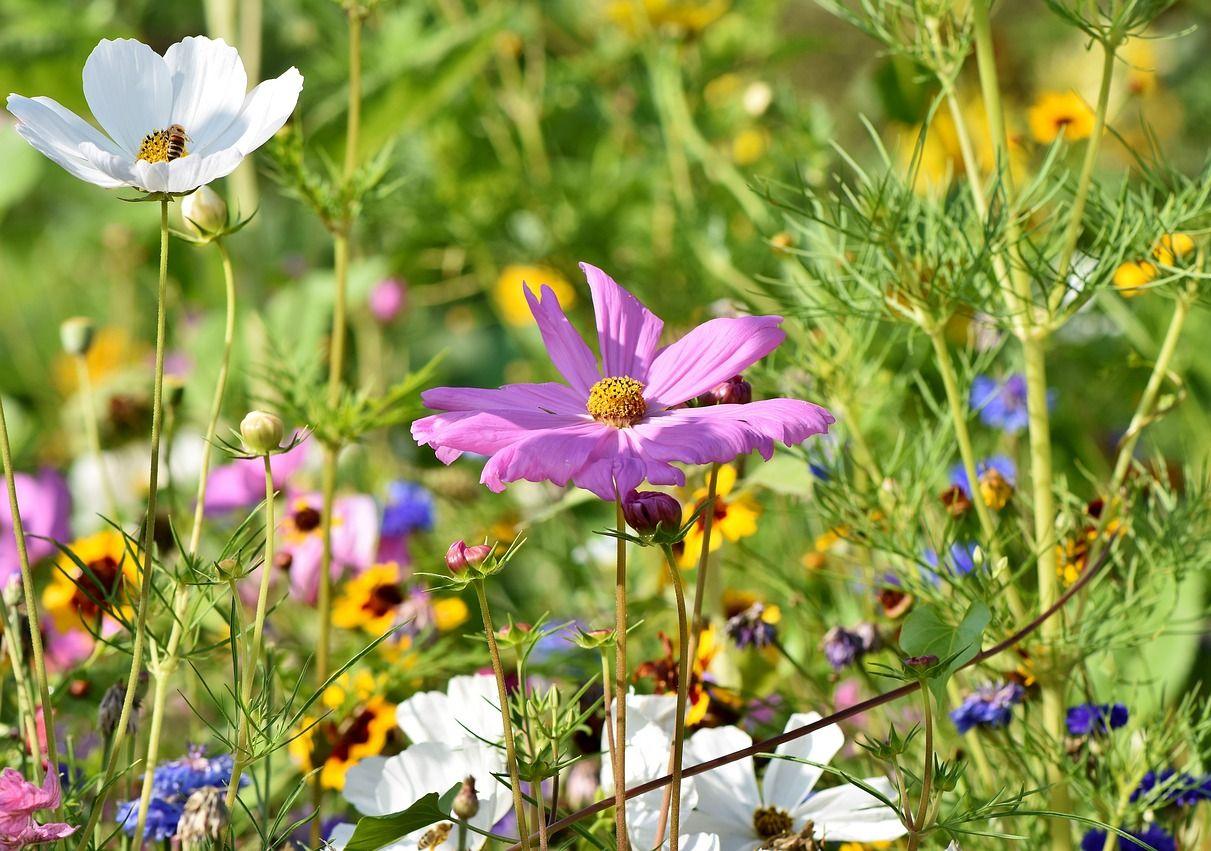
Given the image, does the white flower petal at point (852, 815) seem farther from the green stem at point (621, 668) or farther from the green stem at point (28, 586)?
the green stem at point (28, 586)

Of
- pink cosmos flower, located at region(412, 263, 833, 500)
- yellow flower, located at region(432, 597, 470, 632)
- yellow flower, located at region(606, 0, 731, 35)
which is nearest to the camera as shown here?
pink cosmos flower, located at region(412, 263, 833, 500)

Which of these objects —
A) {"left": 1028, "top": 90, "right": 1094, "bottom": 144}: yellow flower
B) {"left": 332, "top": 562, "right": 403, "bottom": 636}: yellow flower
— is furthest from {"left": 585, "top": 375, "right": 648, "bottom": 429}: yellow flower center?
{"left": 1028, "top": 90, "right": 1094, "bottom": 144}: yellow flower

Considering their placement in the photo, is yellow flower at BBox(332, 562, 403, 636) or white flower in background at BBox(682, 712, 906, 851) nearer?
white flower in background at BBox(682, 712, 906, 851)

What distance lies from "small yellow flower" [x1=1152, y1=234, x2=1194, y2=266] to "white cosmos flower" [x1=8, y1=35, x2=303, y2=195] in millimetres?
370

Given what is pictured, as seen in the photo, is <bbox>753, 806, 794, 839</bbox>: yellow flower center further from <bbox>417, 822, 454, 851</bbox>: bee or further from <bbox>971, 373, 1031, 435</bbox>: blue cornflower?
<bbox>971, 373, 1031, 435</bbox>: blue cornflower

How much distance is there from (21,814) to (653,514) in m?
0.21

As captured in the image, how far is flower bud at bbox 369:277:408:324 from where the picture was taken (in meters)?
1.30

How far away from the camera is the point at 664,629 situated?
27.6 inches

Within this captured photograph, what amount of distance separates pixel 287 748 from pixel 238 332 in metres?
0.71

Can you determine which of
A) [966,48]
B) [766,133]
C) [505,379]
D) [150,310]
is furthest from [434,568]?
[150,310]

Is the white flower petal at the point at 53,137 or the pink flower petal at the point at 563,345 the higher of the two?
the white flower petal at the point at 53,137

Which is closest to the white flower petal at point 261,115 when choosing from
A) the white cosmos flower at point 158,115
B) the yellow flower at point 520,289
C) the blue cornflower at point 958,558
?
the white cosmos flower at point 158,115

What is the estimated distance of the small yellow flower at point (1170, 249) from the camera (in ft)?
1.78

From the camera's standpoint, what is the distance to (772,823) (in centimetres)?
49
